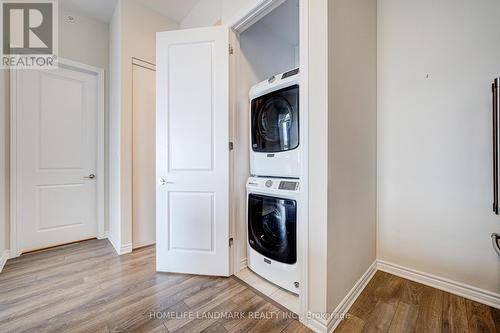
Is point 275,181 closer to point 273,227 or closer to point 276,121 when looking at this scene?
point 273,227

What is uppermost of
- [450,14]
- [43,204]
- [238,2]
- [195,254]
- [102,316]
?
[238,2]

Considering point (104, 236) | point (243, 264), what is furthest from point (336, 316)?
point (104, 236)

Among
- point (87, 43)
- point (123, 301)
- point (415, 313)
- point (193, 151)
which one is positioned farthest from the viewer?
point (87, 43)

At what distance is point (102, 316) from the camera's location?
141cm

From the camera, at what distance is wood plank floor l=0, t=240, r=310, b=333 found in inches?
52.5

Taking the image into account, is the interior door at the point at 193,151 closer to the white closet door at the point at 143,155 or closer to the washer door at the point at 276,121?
the washer door at the point at 276,121

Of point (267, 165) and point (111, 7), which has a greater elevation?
point (111, 7)

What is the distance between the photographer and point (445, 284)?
65.2 inches

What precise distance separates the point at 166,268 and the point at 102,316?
0.60 metres

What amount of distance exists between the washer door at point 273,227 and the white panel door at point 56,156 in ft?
7.71

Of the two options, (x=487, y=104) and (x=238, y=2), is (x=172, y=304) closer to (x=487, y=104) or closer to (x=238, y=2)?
(x=238, y=2)

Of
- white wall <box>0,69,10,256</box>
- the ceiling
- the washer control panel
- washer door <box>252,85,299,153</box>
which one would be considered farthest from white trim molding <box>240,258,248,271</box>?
the ceiling

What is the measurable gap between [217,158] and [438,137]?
181 centimetres

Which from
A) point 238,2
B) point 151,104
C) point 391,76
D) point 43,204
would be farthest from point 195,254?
point 391,76
